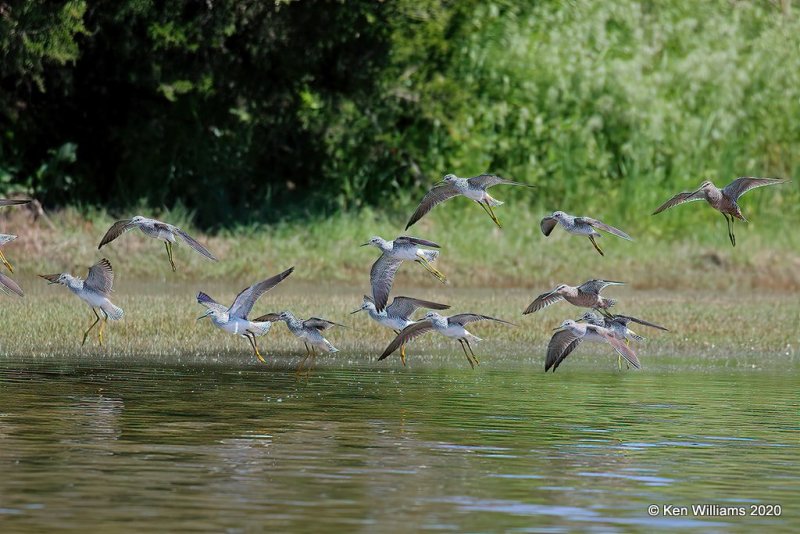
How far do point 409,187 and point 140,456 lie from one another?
1957 centimetres

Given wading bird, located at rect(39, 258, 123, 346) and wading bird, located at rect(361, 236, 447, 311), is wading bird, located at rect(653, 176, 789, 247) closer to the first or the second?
wading bird, located at rect(361, 236, 447, 311)

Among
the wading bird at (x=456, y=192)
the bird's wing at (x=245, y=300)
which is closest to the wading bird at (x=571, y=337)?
the wading bird at (x=456, y=192)

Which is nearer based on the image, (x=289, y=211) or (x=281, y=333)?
(x=281, y=333)

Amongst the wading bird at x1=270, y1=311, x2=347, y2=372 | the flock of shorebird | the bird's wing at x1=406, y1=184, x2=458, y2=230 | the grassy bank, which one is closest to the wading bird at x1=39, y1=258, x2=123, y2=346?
the flock of shorebird

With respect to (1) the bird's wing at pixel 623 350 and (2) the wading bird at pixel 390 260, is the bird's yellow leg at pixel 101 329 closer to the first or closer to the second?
(2) the wading bird at pixel 390 260

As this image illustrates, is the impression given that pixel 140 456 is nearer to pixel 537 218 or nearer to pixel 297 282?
pixel 297 282

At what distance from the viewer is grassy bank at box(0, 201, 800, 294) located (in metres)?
25.6

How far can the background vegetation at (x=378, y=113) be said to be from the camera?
89.8ft

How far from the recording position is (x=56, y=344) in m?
17.7

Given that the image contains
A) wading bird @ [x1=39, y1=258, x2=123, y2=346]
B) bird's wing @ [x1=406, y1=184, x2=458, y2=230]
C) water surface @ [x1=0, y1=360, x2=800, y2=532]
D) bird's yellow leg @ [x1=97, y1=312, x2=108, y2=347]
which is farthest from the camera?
bird's yellow leg @ [x1=97, y1=312, x2=108, y2=347]

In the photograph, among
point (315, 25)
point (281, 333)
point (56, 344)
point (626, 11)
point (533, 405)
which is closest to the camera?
point (533, 405)

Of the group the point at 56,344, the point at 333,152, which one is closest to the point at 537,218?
the point at 333,152

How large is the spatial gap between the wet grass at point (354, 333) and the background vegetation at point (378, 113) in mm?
5046

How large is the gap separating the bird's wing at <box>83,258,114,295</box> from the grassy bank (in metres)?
8.58
